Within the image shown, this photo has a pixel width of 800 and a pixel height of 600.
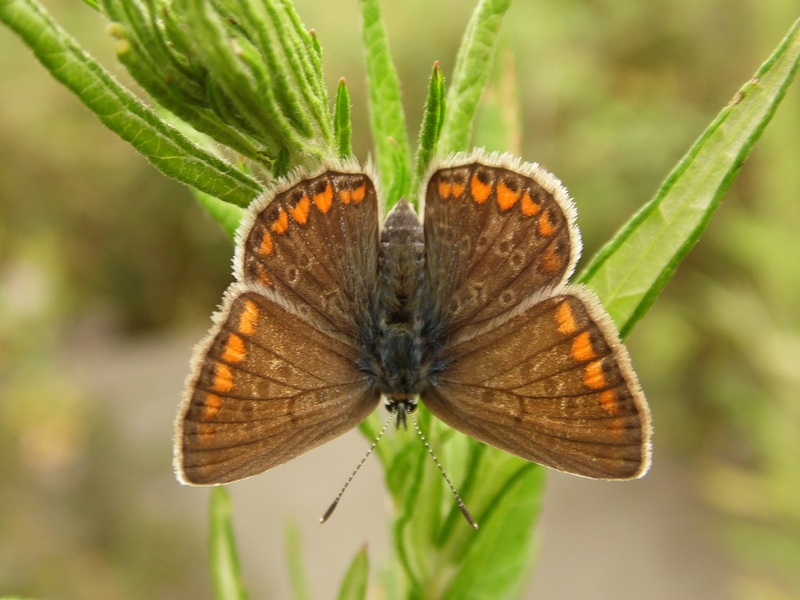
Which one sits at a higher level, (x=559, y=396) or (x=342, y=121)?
(x=342, y=121)

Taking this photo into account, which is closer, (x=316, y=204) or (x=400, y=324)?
(x=316, y=204)

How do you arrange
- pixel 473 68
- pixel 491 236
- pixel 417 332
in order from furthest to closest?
pixel 417 332, pixel 491 236, pixel 473 68

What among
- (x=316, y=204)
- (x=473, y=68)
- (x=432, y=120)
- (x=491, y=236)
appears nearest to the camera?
(x=432, y=120)

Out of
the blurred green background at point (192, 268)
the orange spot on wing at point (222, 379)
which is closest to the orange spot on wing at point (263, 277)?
the orange spot on wing at point (222, 379)

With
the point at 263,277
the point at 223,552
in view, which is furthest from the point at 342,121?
the point at 223,552

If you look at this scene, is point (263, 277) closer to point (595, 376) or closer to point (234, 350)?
point (234, 350)

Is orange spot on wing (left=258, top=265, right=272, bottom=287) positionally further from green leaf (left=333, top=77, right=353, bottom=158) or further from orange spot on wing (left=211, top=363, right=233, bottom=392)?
green leaf (left=333, top=77, right=353, bottom=158)

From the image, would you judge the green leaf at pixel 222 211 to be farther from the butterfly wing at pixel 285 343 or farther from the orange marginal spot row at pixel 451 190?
the orange marginal spot row at pixel 451 190
